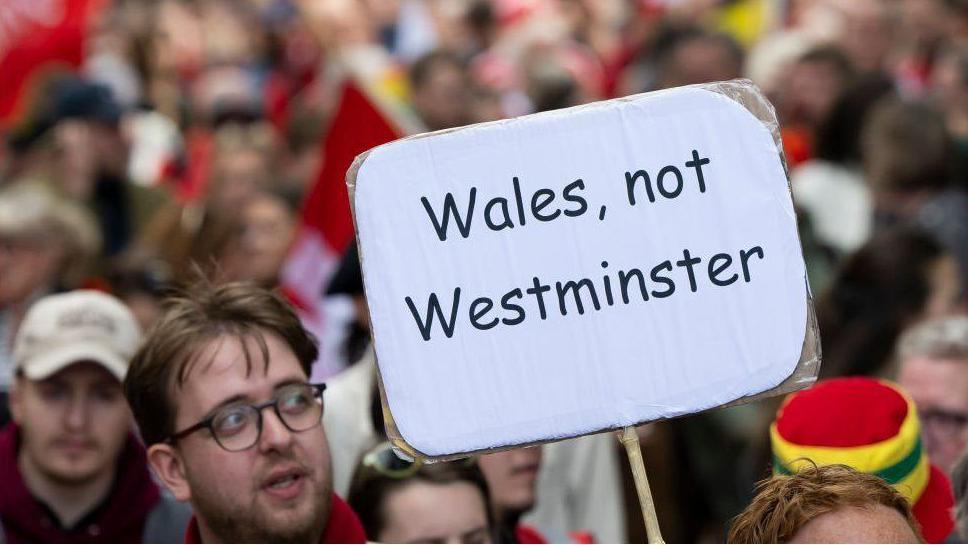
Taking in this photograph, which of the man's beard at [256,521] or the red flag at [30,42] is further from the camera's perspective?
the red flag at [30,42]

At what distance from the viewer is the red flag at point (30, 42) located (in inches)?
364

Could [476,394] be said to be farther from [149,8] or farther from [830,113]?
[149,8]

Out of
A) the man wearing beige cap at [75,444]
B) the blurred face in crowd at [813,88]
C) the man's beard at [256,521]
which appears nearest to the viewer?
the man's beard at [256,521]

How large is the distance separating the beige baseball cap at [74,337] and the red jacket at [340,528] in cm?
113

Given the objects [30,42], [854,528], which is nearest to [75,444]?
[854,528]

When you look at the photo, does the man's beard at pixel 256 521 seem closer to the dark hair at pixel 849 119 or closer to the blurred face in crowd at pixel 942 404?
the blurred face in crowd at pixel 942 404

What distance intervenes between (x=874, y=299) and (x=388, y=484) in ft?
7.13

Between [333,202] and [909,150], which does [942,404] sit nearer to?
[909,150]

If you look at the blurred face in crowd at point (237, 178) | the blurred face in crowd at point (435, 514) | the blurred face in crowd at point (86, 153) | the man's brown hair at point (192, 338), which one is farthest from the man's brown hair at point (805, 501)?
the blurred face in crowd at point (86, 153)

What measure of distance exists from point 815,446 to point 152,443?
1.45 metres

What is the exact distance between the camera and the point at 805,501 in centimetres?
269

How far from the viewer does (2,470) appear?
4.38 meters

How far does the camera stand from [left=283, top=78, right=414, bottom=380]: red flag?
6.69 metres

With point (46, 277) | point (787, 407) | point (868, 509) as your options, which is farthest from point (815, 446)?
point (46, 277)
